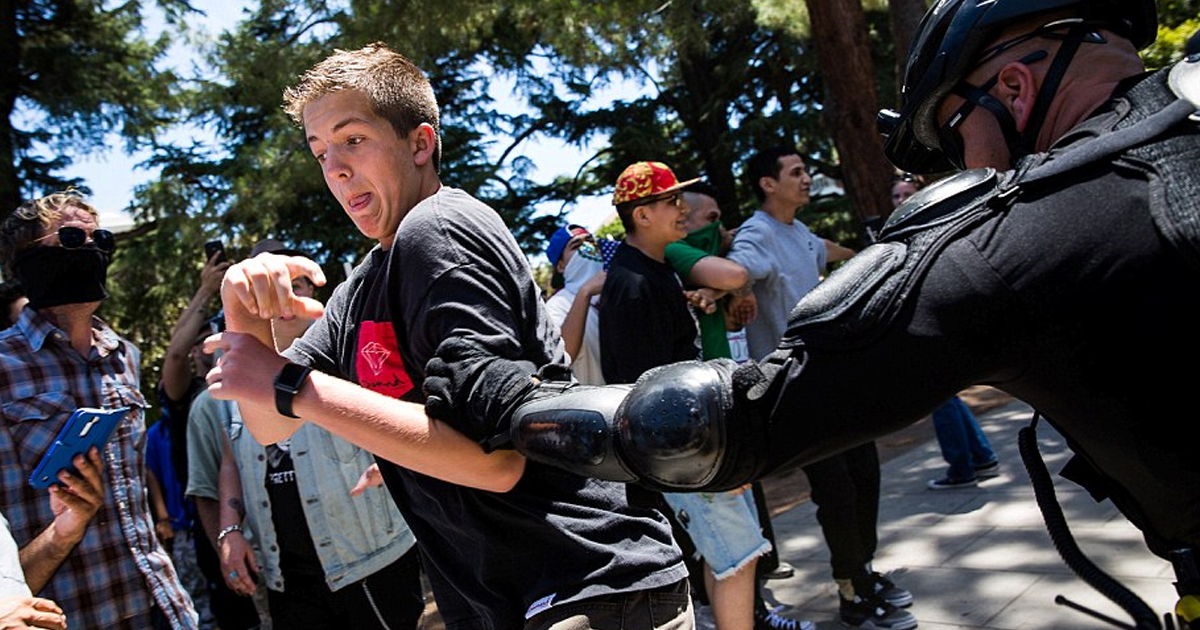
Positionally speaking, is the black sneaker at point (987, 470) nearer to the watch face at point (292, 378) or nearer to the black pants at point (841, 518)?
the black pants at point (841, 518)

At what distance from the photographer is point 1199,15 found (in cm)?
600

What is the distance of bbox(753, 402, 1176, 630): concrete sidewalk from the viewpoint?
435cm

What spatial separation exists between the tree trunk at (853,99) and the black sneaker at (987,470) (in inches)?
104

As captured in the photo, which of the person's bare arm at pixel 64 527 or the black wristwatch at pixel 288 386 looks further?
the person's bare arm at pixel 64 527

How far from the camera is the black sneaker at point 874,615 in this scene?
14.9ft

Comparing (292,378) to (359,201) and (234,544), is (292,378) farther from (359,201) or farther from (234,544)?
(234,544)

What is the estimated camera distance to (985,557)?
516 centimetres

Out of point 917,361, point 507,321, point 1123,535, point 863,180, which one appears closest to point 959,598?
point 1123,535

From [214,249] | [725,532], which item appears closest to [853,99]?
[725,532]

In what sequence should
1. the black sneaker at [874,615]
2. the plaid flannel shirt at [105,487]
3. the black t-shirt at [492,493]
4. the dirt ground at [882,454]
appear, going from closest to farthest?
the black t-shirt at [492,493] < the plaid flannel shirt at [105,487] < the black sneaker at [874,615] < the dirt ground at [882,454]

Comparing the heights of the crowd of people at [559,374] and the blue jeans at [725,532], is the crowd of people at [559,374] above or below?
above

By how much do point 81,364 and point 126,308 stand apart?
10.0m

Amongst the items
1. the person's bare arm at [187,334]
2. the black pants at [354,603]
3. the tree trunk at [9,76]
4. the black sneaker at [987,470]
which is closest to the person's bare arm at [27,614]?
the black pants at [354,603]

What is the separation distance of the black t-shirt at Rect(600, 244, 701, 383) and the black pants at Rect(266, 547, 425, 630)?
1.25 metres
